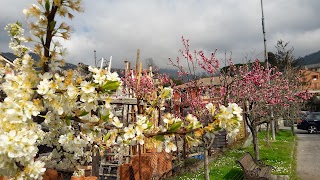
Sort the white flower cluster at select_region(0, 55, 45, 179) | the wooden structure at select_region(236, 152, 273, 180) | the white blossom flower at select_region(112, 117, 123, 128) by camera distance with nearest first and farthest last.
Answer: the white flower cluster at select_region(0, 55, 45, 179)
the white blossom flower at select_region(112, 117, 123, 128)
the wooden structure at select_region(236, 152, 273, 180)

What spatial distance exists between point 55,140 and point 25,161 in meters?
0.87

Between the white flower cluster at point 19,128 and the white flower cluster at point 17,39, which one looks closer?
the white flower cluster at point 19,128

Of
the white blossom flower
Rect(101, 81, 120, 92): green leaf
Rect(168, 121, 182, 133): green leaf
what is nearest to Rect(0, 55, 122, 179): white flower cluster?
Rect(101, 81, 120, 92): green leaf

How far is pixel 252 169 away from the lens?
9.96 metres

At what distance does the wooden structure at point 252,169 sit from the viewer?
8769mm

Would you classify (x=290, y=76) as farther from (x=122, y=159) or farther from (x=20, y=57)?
(x=20, y=57)

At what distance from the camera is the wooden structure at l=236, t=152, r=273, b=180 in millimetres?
8769

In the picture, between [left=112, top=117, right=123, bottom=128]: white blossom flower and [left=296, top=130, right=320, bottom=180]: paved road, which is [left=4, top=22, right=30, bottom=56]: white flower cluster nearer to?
[left=112, top=117, right=123, bottom=128]: white blossom flower

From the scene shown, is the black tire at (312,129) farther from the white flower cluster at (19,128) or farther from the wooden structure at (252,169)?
the white flower cluster at (19,128)

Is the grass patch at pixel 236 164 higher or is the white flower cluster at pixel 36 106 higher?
the white flower cluster at pixel 36 106

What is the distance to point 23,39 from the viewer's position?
235cm

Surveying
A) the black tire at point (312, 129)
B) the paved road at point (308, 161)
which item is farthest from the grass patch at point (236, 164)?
the black tire at point (312, 129)

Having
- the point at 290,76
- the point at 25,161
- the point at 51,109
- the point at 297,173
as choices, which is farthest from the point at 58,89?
the point at 290,76

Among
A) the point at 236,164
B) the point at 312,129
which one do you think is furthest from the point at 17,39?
the point at 312,129
